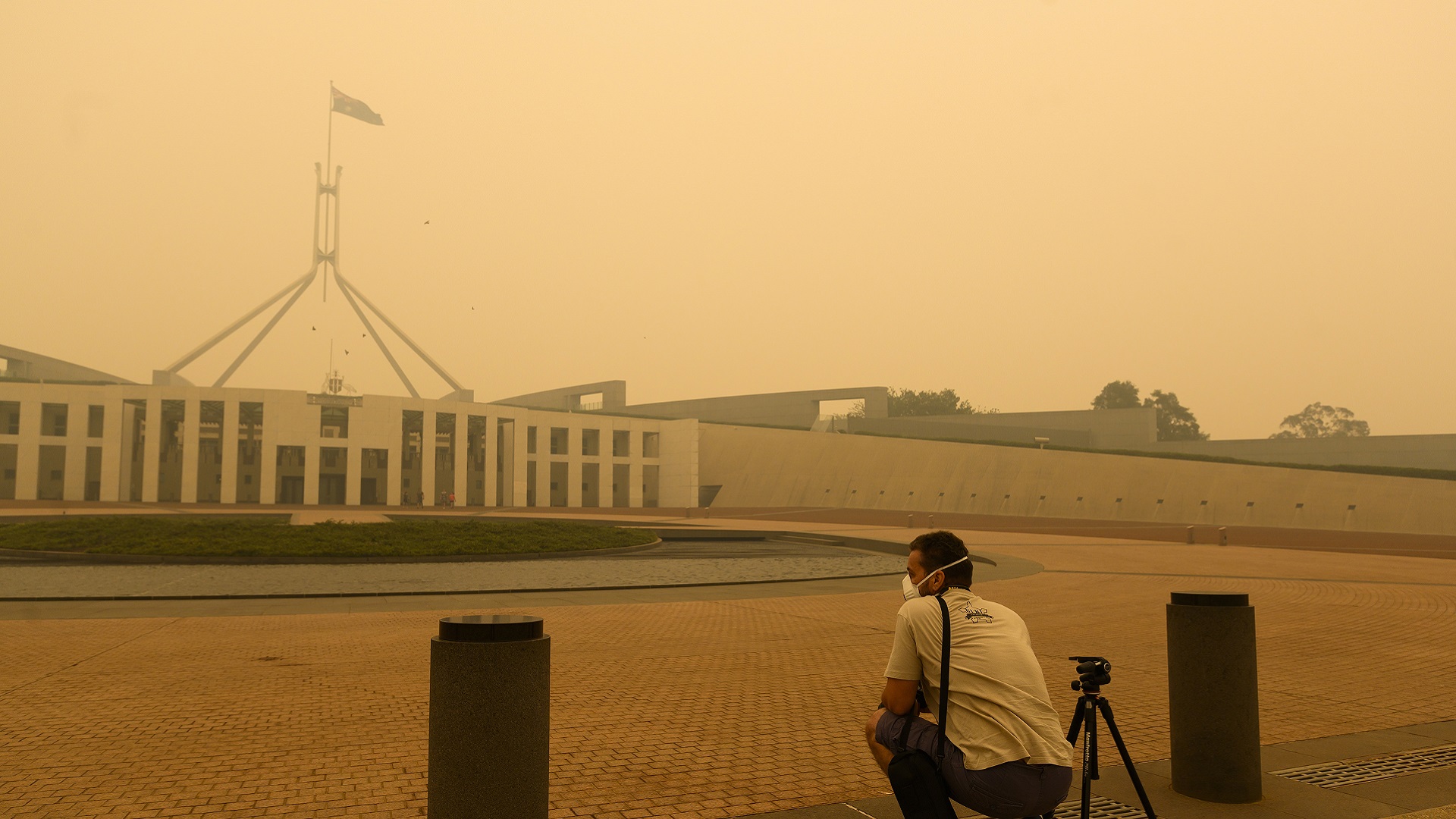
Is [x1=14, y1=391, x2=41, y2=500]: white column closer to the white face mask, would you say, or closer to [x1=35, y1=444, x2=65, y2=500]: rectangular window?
[x1=35, y1=444, x2=65, y2=500]: rectangular window

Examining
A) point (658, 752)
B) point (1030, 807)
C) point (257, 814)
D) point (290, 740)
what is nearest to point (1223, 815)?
point (1030, 807)

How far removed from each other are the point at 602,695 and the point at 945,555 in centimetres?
474

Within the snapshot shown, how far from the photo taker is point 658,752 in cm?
626

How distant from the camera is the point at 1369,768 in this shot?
596 centimetres

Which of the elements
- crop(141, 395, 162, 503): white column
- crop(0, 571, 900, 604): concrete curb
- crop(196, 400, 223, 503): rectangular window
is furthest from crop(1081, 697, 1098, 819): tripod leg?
crop(196, 400, 223, 503): rectangular window

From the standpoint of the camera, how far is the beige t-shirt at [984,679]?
143 inches

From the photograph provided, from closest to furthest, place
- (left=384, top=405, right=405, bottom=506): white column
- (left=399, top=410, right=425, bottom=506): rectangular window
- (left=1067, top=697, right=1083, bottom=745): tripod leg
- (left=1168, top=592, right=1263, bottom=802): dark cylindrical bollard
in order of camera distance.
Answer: (left=1067, top=697, right=1083, bottom=745): tripod leg → (left=1168, top=592, right=1263, bottom=802): dark cylindrical bollard → (left=384, top=405, right=405, bottom=506): white column → (left=399, top=410, right=425, bottom=506): rectangular window

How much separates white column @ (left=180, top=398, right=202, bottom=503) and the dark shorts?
60.2m

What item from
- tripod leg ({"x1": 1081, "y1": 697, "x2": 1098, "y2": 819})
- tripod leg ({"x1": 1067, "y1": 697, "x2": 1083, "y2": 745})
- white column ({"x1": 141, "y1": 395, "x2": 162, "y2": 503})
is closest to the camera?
tripod leg ({"x1": 1081, "y1": 697, "x2": 1098, "y2": 819})

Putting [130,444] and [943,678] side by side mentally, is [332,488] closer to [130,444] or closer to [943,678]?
[130,444]

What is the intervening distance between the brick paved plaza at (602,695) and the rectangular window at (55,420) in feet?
194

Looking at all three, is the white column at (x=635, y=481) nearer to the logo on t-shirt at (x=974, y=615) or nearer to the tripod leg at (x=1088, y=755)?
the tripod leg at (x=1088, y=755)

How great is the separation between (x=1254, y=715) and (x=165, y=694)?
7627 millimetres

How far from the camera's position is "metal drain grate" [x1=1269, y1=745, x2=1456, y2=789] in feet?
18.7
